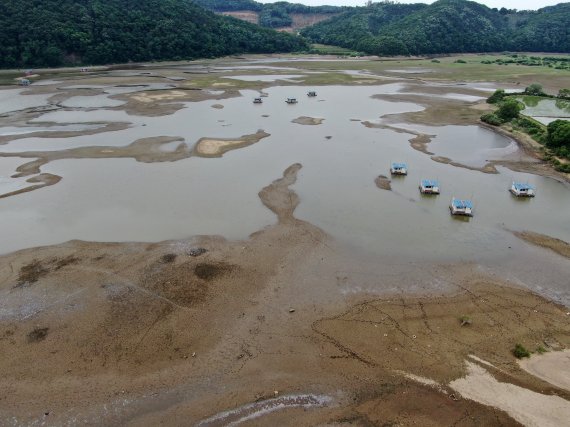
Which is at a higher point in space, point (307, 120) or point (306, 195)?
point (307, 120)

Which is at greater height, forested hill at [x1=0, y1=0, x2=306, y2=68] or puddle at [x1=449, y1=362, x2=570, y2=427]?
forested hill at [x1=0, y1=0, x2=306, y2=68]

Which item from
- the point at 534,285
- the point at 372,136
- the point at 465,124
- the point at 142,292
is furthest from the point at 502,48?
the point at 142,292

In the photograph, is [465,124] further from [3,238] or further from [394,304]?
[3,238]

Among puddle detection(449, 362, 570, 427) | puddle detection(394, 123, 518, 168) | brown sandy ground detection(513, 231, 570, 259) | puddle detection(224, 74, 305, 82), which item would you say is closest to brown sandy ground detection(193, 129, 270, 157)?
puddle detection(394, 123, 518, 168)

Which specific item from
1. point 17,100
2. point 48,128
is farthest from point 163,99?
point 17,100

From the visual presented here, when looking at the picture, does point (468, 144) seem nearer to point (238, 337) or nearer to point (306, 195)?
point (306, 195)

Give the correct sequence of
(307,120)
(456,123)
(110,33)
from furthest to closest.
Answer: (110,33), (307,120), (456,123)

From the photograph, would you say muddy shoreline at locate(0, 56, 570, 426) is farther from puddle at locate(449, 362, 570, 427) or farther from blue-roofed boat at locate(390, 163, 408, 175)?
blue-roofed boat at locate(390, 163, 408, 175)
